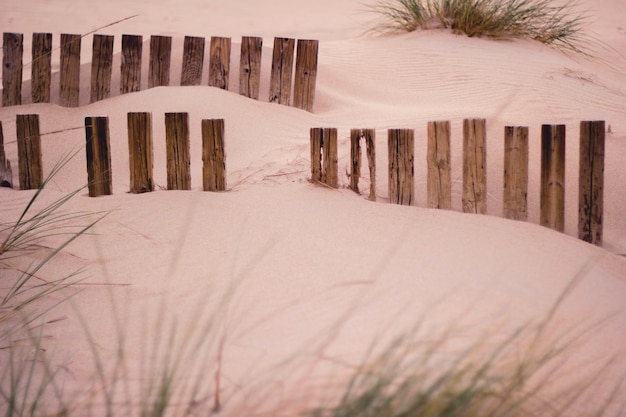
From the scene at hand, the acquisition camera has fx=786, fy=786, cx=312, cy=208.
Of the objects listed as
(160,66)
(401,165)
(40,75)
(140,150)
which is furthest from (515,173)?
(40,75)

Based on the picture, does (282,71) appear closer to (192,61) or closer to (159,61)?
(192,61)

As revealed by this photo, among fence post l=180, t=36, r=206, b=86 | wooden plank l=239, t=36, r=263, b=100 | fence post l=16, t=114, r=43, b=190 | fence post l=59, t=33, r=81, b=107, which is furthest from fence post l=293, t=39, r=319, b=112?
fence post l=16, t=114, r=43, b=190

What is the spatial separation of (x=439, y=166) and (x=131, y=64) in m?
2.96

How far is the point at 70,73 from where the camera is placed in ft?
19.5

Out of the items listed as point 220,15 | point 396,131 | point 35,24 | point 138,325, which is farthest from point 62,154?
point 220,15

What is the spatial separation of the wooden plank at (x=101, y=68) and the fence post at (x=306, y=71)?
4.59 feet

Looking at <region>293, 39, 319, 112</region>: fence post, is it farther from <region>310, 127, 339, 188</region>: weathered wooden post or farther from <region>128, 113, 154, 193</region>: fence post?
<region>128, 113, 154, 193</region>: fence post

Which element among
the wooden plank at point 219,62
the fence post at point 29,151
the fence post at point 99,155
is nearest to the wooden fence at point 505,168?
the fence post at point 99,155

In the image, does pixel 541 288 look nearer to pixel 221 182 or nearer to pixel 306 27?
pixel 221 182

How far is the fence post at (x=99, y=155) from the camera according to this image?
3.97 m

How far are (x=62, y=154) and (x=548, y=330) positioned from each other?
136 inches

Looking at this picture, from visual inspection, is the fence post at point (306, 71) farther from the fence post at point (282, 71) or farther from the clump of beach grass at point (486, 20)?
the clump of beach grass at point (486, 20)

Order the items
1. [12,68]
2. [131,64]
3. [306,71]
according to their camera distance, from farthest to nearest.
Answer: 1. [12,68]
2. [131,64]
3. [306,71]

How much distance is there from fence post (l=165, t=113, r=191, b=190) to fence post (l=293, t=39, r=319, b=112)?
1.96 m
